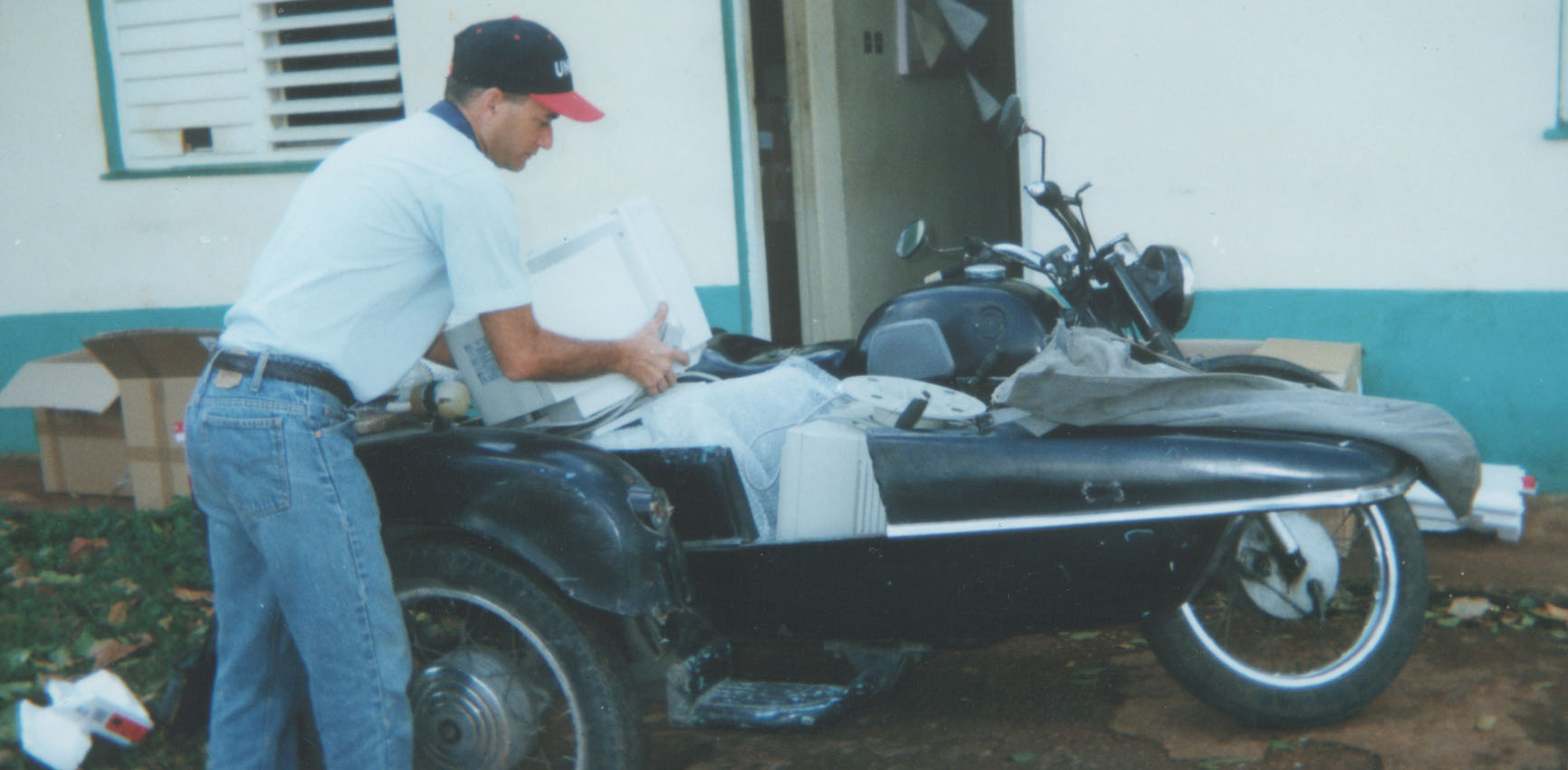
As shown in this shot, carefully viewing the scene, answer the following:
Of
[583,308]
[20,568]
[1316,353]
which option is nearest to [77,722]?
[583,308]

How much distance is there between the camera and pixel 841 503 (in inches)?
118

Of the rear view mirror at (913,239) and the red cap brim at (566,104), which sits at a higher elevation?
the red cap brim at (566,104)

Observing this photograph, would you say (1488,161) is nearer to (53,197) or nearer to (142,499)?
(142,499)

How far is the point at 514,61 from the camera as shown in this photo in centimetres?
262

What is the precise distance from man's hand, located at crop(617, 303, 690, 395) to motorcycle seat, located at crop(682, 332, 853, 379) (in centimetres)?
24

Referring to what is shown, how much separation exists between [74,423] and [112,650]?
7.82 feet

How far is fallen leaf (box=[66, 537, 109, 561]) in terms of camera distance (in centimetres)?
537

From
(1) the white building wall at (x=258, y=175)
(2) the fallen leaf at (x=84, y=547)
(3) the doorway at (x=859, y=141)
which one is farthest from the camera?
(3) the doorway at (x=859, y=141)

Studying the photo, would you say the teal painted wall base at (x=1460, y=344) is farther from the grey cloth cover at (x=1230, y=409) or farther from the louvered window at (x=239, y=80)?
the louvered window at (x=239, y=80)

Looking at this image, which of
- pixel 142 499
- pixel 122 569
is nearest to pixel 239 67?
pixel 142 499

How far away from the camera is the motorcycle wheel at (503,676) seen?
274 cm

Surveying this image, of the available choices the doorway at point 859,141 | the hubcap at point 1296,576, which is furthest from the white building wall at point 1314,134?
the hubcap at point 1296,576

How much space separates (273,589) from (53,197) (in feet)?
17.7

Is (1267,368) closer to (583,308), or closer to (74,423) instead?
(583,308)
